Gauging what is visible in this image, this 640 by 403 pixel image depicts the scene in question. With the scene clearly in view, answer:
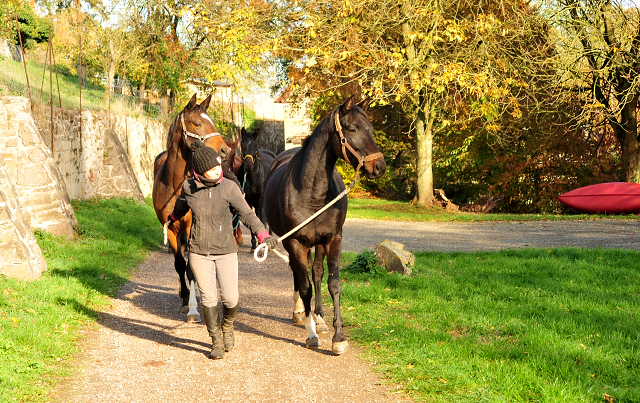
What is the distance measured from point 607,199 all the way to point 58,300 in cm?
1760

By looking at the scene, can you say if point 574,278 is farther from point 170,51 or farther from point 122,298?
point 170,51

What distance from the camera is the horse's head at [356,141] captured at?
206 inches

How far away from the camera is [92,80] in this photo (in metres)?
28.0

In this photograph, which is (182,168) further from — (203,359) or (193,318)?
(203,359)

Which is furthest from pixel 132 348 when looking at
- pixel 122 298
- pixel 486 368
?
pixel 486 368

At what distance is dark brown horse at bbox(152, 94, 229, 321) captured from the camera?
22.6 ft

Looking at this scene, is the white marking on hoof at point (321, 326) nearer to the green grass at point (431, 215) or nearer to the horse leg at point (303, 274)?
the horse leg at point (303, 274)

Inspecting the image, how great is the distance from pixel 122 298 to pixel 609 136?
21.5 m

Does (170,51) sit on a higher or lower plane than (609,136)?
higher

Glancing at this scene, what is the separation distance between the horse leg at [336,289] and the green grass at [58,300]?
2377 mm

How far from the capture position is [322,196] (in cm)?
586

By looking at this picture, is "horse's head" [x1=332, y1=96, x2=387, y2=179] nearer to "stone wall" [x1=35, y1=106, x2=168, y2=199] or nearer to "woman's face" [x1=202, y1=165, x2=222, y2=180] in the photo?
"woman's face" [x1=202, y1=165, x2=222, y2=180]

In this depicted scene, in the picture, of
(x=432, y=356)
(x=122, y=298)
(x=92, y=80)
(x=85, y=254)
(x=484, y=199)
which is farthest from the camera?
(x=92, y=80)

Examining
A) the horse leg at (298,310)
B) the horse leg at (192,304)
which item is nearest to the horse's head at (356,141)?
the horse leg at (298,310)
